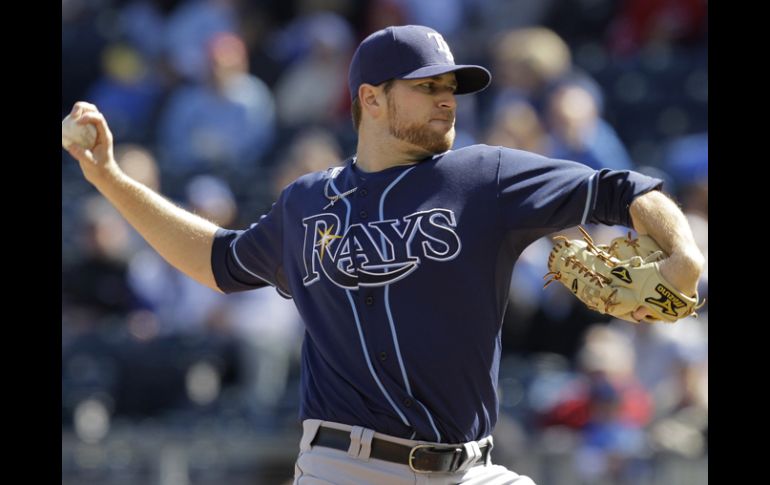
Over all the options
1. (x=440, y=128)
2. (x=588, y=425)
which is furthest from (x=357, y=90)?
(x=588, y=425)

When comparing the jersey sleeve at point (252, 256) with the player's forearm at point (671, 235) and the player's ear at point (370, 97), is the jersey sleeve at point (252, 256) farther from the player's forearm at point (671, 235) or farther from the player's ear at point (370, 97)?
the player's forearm at point (671, 235)

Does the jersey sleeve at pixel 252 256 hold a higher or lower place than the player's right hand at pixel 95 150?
lower

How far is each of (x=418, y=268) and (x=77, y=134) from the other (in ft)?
4.28

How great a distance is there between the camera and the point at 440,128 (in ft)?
13.2

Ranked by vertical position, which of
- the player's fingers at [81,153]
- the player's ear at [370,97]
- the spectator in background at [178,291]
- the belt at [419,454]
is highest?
the player's ear at [370,97]

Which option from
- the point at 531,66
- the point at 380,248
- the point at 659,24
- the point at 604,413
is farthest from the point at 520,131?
the point at 380,248

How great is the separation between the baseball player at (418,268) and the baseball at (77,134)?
82cm

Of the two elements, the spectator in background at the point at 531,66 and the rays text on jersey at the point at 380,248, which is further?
the spectator in background at the point at 531,66

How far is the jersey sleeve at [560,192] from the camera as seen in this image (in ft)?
12.1

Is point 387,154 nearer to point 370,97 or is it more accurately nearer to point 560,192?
point 370,97

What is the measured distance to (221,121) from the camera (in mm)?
10031

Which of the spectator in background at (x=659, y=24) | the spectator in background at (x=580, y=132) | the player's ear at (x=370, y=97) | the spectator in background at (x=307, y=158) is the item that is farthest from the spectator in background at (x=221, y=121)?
the player's ear at (x=370, y=97)
